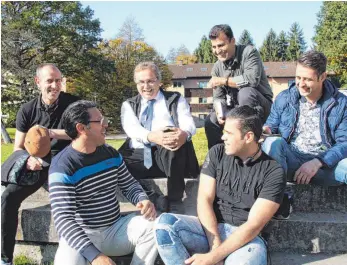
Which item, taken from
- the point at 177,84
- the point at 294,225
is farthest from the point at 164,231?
the point at 177,84

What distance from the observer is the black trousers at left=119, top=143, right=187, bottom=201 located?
398 cm

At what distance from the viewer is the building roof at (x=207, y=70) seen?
55922 mm

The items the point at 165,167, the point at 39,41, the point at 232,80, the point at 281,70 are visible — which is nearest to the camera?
the point at 165,167

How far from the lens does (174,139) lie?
3902 millimetres

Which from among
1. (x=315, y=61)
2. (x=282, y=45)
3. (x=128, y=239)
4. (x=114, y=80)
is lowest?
(x=128, y=239)

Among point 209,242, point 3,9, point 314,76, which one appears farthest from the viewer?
point 3,9

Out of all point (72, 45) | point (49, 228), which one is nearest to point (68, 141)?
point (49, 228)

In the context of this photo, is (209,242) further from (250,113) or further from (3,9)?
(3,9)

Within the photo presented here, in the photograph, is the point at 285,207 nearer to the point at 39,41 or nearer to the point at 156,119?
the point at 156,119

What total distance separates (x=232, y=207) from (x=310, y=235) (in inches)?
34.8

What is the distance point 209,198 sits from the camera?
10.7ft

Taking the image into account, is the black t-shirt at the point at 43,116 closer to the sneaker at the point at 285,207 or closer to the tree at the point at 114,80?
the sneaker at the point at 285,207

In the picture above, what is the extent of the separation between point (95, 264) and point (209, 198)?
3.15 feet

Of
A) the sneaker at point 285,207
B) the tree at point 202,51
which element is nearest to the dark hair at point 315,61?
the sneaker at point 285,207
